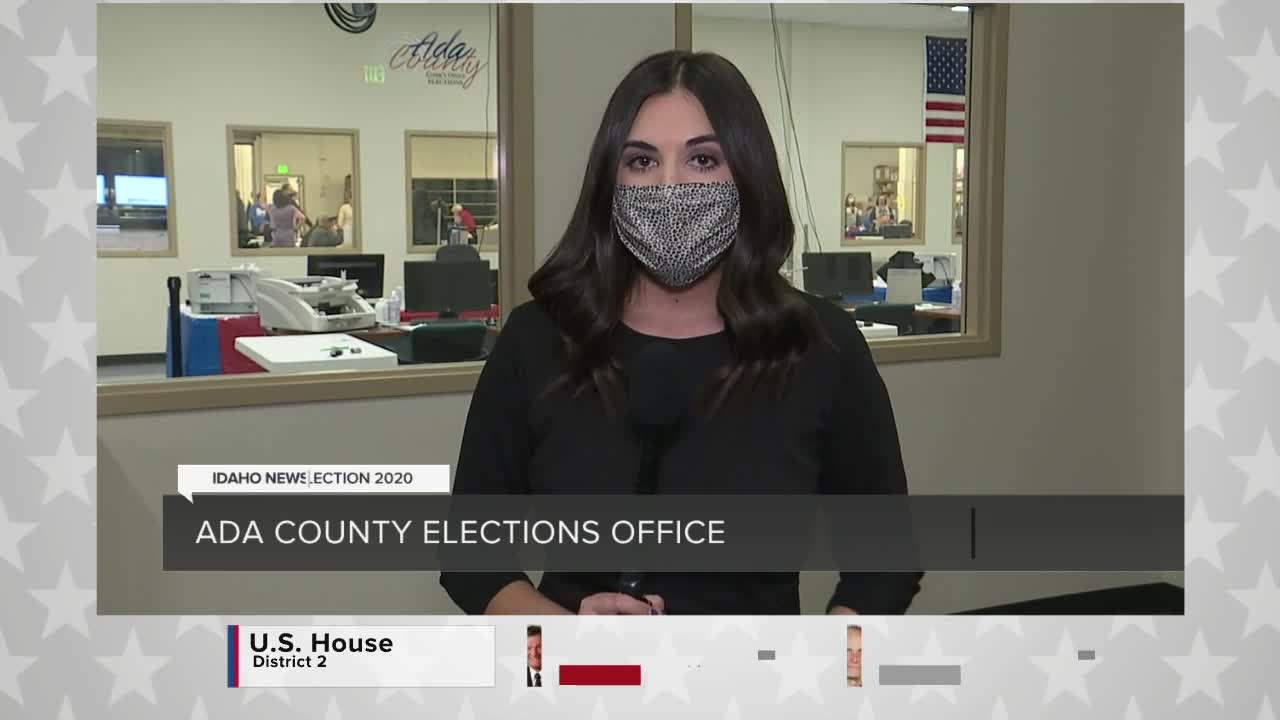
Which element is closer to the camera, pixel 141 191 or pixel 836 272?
pixel 141 191

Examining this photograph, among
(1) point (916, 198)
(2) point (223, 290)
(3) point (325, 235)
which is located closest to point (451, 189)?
(3) point (325, 235)

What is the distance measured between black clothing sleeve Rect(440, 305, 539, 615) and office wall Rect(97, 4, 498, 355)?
1.74 metres

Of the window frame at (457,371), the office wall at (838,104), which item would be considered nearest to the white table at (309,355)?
the window frame at (457,371)

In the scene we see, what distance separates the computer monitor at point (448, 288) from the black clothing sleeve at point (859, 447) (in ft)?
6.15

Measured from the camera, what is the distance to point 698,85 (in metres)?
1.17

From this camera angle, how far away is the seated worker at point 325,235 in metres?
3.29

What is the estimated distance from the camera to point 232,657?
104cm

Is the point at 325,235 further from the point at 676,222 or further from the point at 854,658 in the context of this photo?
the point at 854,658

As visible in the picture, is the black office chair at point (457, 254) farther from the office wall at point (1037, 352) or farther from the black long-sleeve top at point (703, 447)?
the black long-sleeve top at point (703, 447)

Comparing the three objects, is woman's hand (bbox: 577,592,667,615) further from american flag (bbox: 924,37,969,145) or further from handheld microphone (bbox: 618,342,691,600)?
american flag (bbox: 924,37,969,145)

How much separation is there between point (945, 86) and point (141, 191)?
7.66 ft

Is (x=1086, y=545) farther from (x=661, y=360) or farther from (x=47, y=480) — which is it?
(x=47, y=480)

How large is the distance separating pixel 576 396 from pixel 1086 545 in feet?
2.13

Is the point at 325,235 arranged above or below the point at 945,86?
below
